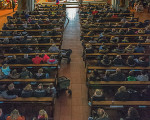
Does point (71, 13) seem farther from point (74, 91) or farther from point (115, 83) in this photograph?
point (115, 83)

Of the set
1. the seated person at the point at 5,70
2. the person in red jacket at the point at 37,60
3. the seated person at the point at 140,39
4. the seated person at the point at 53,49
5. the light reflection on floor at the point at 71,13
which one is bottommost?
the seated person at the point at 5,70

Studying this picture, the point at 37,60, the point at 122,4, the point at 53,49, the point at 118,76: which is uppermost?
Answer: the point at 122,4

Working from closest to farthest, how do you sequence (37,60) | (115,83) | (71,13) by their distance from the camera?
(115,83), (37,60), (71,13)

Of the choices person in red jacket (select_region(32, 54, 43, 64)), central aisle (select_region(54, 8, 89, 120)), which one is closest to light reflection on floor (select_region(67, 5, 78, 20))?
central aisle (select_region(54, 8, 89, 120))

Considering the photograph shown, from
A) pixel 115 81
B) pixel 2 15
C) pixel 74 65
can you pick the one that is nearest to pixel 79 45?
pixel 74 65

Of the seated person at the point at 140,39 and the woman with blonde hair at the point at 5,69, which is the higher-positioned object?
the seated person at the point at 140,39

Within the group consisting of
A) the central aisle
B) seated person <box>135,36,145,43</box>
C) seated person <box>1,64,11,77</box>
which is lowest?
the central aisle

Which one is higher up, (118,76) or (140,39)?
(140,39)

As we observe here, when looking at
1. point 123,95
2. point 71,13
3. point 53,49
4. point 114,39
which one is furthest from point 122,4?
point 123,95

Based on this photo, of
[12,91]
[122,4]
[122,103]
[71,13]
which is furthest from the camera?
[71,13]

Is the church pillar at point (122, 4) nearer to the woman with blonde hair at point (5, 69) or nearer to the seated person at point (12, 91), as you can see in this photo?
the woman with blonde hair at point (5, 69)

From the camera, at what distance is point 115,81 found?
27.1 ft

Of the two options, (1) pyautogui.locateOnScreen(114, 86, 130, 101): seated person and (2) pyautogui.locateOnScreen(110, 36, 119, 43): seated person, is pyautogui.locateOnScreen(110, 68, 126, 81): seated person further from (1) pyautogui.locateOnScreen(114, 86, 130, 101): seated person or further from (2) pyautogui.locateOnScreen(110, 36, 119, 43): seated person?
(2) pyautogui.locateOnScreen(110, 36, 119, 43): seated person

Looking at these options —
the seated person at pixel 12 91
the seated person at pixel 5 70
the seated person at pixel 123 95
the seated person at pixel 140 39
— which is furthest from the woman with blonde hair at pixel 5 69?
the seated person at pixel 140 39
